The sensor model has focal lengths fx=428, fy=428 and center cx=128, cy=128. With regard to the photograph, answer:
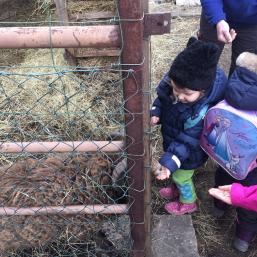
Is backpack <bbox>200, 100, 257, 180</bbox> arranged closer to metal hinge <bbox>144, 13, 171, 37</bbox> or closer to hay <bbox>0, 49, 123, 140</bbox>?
metal hinge <bbox>144, 13, 171, 37</bbox>

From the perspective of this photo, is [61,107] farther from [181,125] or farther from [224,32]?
[224,32]

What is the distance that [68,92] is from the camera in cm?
400

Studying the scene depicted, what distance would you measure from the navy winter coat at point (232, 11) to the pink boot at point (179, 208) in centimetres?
A: 113

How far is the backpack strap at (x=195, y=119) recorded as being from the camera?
221cm

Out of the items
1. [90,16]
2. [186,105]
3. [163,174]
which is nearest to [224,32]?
[186,105]

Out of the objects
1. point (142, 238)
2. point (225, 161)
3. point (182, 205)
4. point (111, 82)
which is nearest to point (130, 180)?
point (142, 238)

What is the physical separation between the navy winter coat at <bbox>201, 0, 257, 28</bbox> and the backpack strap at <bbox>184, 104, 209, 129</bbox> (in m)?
0.62

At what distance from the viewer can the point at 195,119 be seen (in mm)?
2232

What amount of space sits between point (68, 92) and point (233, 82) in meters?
2.23

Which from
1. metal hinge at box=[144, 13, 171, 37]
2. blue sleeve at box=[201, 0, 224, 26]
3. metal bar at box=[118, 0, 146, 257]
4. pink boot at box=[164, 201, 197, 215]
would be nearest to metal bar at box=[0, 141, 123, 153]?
metal bar at box=[118, 0, 146, 257]

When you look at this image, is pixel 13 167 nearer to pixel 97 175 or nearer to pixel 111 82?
pixel 97 175

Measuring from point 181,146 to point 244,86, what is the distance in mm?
489

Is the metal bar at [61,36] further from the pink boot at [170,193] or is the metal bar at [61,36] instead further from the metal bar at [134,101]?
the pink boot at [170,193]

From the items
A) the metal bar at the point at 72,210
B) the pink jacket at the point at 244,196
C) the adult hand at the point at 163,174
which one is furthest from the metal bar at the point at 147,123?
the pink jacket at the point at 244,196
